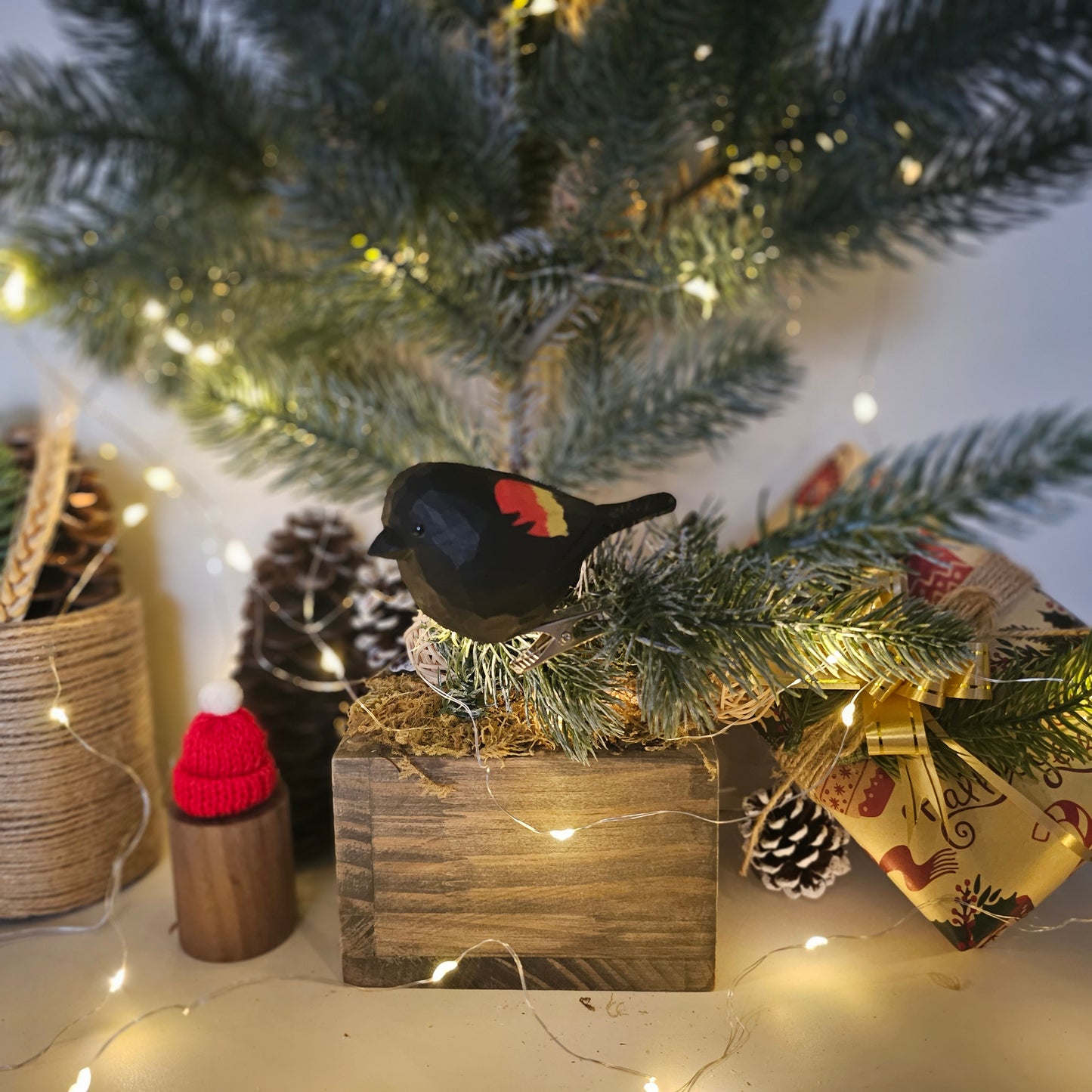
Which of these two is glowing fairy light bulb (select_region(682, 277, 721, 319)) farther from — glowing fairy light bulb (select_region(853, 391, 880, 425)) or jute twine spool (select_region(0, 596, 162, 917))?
jute twine spool (select_region(0, 596, 162, 917))

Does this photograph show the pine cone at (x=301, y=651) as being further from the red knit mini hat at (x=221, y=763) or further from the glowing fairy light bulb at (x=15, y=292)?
the glowing fairy light bulb at (x=15, y=292)

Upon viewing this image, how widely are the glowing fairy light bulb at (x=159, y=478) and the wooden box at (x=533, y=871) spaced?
403 mm

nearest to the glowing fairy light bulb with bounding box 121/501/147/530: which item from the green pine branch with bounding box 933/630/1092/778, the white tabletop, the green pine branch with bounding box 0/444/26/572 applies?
the green pine branch with bounding box 0/444/26/572

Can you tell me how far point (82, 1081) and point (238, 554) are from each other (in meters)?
0.47

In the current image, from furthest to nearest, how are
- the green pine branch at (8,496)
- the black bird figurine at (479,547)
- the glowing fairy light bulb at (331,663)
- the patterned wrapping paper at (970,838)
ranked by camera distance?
the glowing fairy light bulb at (331,663)
the green pine branch at (8,496)
the patterned wrapping paper at (970,838)
the black bird figurine at (479,547)

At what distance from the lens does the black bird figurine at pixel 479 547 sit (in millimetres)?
453

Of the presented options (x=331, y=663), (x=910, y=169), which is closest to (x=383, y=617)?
(x=331, y=663)

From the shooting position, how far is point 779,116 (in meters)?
0.64

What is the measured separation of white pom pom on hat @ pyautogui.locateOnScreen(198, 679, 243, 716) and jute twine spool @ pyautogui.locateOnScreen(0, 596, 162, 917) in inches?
4.9

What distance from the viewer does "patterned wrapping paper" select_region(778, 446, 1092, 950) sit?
1.81ft

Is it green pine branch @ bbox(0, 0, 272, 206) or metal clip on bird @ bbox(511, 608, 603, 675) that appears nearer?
metal clip on bird @ bbox(511, 608, 603, 675)

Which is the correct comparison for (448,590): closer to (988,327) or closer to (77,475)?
(77,475)

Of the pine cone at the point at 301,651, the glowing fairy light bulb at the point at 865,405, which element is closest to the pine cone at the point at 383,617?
the pine cone at the point at 301,651

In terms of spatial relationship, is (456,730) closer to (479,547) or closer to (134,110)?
(479,547)
